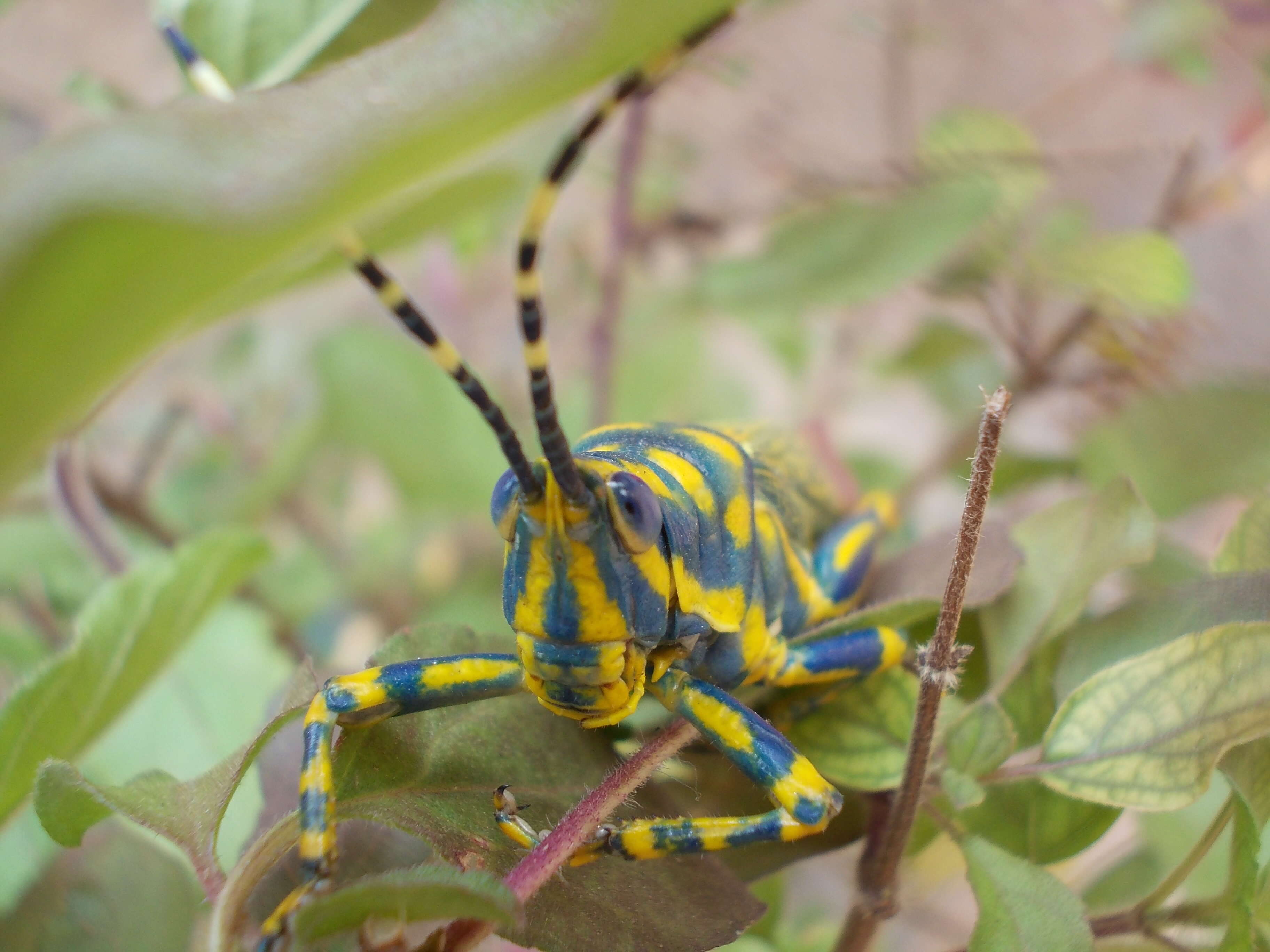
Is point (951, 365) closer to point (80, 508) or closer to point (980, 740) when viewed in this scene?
point (980, 740)

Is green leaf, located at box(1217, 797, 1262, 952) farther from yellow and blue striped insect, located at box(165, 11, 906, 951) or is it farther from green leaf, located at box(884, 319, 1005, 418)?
green leaf, located at box(884, 319, 1005, 418)

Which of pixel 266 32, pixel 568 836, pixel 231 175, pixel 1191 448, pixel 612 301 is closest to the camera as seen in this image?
pixel 231 175

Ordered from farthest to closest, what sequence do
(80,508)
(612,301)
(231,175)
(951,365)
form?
(951,365)
(612,301)
(80,508)
(231,175)

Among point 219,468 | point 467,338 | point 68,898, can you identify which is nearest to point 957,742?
point 68,898

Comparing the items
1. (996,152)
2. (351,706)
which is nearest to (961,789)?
(351,706)

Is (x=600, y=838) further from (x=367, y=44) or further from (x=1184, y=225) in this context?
(x=1184, y=225)

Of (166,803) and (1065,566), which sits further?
(1065,566)

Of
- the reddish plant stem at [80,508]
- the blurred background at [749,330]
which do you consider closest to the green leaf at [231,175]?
the blurred background at [749,330]
